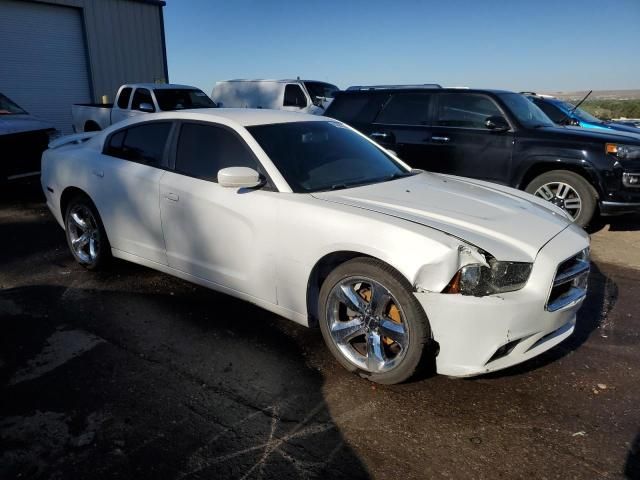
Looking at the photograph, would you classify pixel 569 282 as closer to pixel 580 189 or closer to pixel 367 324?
pixel 367 324

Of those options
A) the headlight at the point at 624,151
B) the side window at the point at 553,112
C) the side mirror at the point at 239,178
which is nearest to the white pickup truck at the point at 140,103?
the side window at the point at 553,112

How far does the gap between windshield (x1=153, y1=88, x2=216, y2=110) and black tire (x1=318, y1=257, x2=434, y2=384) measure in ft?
31.7

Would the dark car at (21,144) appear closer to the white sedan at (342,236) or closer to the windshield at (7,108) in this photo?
the windshield at (7,108)

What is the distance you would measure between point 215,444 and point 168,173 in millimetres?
2218

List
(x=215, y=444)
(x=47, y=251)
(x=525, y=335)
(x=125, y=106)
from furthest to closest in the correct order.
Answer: (x=125, y=106), (x=47, y=251), (x=525, y=335), (x=215, y=444)

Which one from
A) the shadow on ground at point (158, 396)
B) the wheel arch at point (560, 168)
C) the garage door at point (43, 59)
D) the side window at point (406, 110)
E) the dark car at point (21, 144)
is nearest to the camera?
the shadow on ground at point (158, 396)

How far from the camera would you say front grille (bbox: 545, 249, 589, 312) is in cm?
286

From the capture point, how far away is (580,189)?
633 centimetres

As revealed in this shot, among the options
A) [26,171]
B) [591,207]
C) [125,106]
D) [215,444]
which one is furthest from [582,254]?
[125,106]

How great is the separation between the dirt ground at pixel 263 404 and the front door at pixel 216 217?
1.43 ft

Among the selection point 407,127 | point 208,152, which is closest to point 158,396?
point 208,152

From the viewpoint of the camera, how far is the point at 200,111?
13.7ft

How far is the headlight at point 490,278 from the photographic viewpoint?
266 centimetres

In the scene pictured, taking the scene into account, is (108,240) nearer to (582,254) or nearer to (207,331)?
(207,331)
